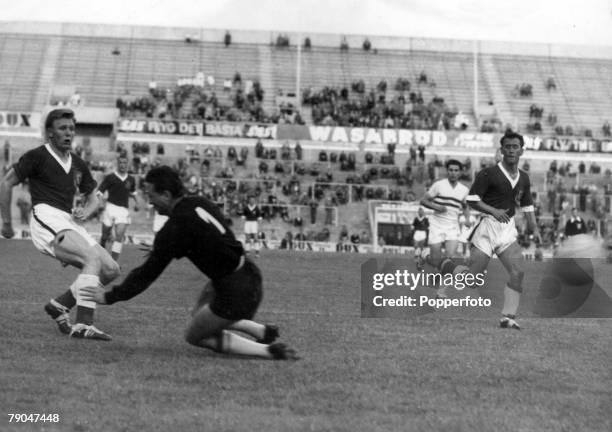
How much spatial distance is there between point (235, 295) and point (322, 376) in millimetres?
1009

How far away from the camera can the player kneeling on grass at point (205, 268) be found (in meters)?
7.88

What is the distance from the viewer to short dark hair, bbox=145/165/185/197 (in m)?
7.97

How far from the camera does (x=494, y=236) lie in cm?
1173

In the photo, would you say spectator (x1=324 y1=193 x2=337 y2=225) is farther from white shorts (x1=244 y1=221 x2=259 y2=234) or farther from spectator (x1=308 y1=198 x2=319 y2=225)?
white shorts (x1=244 y1=221 x2=259 y2=234)

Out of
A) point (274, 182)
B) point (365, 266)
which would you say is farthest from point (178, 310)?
point (274, 182)

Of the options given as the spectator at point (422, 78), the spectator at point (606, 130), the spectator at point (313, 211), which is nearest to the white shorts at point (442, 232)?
the spectator at point (313, 211)

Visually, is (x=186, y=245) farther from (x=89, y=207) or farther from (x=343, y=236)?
(x=343, y=236)

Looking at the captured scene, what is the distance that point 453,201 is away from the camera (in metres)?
16.6

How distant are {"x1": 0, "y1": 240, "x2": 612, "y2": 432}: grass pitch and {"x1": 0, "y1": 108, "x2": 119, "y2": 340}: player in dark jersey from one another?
0.31m

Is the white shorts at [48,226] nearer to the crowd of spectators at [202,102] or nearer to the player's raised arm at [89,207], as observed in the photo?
the player's raised arm at [89,207]

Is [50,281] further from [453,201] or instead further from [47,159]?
[47,159]

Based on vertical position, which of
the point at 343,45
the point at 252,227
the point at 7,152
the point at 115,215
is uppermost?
the point at 343,45

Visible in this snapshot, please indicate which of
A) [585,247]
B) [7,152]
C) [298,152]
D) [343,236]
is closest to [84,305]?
[585,247]

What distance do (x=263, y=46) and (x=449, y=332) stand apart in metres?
62.3
